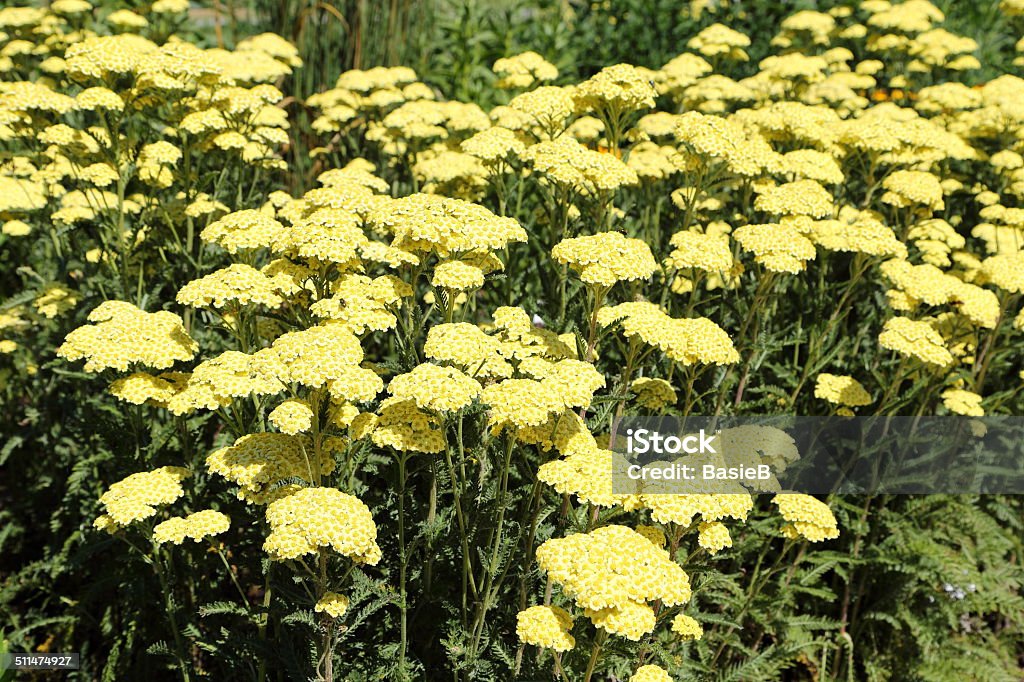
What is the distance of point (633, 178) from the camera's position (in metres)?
3.93

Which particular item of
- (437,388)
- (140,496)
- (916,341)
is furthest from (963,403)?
(140,496)

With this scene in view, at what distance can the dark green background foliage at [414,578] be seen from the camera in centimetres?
337

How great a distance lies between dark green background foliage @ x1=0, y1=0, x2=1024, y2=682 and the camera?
3367mm

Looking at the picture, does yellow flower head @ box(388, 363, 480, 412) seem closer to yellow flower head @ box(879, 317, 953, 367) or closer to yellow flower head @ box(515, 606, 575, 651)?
yellow flower head @ box(515, 606, 575, 651)

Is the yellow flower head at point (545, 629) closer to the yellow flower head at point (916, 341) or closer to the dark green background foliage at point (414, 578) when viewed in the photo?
the dark green background foliage at point (414, 578)

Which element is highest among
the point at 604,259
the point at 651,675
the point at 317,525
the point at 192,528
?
the point at 604,259

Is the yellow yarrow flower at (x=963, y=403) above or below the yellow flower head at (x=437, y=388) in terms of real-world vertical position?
below

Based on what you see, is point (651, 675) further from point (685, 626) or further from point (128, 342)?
point (128, 342)

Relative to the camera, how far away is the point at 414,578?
3.36 metres

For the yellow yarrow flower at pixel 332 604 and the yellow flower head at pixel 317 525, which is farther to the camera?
the yellow yarrow flower at pixel 332 604

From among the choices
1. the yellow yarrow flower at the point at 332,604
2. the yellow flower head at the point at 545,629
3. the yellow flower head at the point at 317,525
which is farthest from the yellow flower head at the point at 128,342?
the yellow flower head at the point at 545,629

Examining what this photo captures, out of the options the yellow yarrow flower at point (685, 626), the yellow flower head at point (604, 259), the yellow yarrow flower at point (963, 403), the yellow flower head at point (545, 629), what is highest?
the yellow flower head at point (604, 259)

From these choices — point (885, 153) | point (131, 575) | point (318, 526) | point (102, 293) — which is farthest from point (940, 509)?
point (102, 293)

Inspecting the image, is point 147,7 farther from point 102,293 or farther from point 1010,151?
point 1010,151
